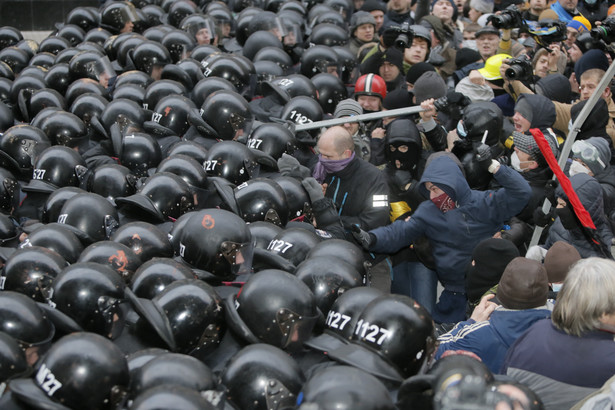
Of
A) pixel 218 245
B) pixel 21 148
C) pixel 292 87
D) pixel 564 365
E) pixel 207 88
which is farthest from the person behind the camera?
pixel 292 87

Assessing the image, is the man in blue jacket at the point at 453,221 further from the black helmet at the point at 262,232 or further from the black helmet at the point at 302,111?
the black helmet at the point at 302,111

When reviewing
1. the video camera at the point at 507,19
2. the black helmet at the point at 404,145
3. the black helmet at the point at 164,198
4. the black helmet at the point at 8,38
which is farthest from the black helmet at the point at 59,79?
the video camera at the point at 507,19

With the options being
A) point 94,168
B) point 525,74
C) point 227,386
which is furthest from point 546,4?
point 227,386

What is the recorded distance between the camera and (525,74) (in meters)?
8.29

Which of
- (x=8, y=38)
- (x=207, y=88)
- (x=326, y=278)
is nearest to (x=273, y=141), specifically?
(x=207, y=88)

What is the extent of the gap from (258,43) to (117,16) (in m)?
2.53

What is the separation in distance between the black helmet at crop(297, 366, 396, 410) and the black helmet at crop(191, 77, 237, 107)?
4962mm

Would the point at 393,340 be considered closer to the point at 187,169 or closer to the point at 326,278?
the point at 326,278

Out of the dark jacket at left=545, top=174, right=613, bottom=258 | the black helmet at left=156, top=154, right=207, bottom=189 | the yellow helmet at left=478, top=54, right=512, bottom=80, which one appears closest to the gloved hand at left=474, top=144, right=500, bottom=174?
the dark jacket at left=545, top=174, right=613, bottom=258

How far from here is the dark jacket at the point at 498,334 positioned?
15.6 ft

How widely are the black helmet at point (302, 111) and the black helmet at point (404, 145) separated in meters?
1.02

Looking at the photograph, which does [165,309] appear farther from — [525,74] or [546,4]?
[546,4]

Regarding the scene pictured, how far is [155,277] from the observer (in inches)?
208

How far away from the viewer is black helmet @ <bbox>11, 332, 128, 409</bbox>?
13.6ft
